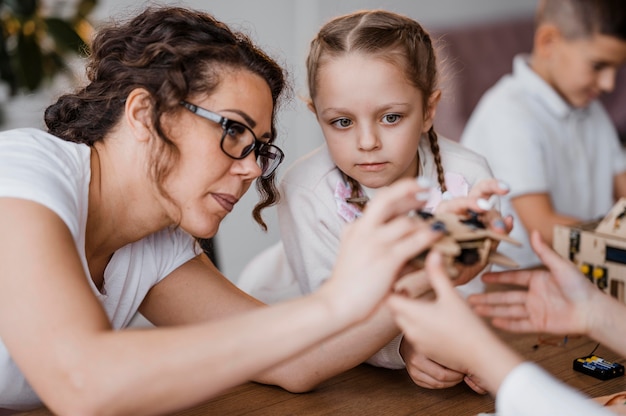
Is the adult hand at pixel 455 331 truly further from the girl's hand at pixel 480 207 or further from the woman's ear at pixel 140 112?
the woman's ear at pixel 140 112

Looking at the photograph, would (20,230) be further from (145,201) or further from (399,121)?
(399,121)

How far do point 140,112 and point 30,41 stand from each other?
2002mm

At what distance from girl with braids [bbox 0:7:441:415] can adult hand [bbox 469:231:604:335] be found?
1.03ft

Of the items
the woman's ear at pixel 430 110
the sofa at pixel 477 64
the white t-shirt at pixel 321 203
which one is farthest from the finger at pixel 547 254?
the sofa at pixel 477 64

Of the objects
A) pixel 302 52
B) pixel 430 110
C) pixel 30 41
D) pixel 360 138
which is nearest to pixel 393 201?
pixel 360 138

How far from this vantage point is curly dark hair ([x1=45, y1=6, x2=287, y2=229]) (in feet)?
4.66

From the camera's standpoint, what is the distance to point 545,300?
1.45 m

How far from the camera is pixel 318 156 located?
1995 mm

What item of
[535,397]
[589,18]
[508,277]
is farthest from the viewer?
[589,18]

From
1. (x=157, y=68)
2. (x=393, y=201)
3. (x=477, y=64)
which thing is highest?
(x=157, y=68)

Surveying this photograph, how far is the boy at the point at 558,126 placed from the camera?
2.75 m

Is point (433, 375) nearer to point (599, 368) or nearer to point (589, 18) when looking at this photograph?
point (599, 368)

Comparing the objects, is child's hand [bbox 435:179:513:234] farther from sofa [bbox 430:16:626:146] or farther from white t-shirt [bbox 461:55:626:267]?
sofa [bbox 430:16:626:146]

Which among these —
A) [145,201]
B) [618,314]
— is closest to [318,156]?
[145,201]
